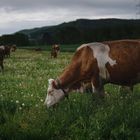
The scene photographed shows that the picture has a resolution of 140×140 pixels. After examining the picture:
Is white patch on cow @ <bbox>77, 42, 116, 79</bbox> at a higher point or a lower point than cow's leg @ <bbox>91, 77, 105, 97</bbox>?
higher

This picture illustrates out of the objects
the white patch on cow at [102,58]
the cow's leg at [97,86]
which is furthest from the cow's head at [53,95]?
the white patch on cow at [102,58]

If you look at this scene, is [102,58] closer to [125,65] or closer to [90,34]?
[125,65]

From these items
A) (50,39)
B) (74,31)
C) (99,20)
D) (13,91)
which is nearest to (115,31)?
(74,31)

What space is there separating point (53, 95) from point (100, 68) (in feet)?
5.13

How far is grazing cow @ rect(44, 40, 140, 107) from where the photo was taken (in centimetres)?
1488

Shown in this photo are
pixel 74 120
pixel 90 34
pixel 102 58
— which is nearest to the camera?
pixel 74 120

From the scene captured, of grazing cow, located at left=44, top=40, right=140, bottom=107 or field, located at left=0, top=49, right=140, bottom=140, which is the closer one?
field, located at left=0, top=49, right=140, bottom=140

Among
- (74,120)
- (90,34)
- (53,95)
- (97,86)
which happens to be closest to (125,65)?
(97,86)

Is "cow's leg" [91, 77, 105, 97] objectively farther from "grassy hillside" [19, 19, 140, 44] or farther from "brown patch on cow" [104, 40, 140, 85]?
"grassy hillside" [19, 19, 140, 44]

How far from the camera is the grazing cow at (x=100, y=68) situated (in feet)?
48.8

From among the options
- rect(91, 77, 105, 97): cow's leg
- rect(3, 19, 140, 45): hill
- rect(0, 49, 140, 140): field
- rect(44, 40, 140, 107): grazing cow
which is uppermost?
rect(44, 40, 140, 107): grazing cow

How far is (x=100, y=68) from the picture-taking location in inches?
585

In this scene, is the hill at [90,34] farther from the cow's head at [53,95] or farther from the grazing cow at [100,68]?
the cow's head at [53,95]

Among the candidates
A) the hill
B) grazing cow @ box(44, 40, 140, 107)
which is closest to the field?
grazing cow @ box(44, 40, 140, 107)
